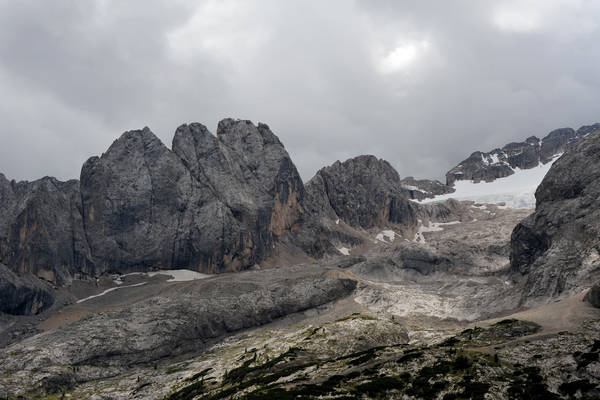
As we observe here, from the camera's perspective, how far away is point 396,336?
93.1m

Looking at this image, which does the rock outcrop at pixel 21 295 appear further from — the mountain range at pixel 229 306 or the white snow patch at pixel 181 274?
the white snow patch at pixel 181 274

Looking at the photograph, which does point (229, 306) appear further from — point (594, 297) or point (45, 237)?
point (594, 297)

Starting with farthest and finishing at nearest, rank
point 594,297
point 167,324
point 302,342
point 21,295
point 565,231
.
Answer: point 21,295 → point 565,231 → point 167,324 → point 302,342 → point 594,297

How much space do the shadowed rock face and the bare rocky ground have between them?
10.1 m

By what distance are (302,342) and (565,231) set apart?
8795 centimetres

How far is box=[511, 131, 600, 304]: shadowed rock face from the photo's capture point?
10356 centimetres

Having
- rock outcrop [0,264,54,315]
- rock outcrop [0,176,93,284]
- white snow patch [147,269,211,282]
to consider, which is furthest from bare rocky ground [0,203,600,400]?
rock outcrop [0,176,93,284]

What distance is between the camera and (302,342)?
89.0 meters

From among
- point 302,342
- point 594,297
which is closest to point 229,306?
point 302,342

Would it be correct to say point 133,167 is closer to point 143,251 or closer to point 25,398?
point 143,251

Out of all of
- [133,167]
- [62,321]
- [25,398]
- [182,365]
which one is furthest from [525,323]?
[133,167]

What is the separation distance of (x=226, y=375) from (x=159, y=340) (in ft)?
137

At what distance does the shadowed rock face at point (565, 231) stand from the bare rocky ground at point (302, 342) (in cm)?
1010

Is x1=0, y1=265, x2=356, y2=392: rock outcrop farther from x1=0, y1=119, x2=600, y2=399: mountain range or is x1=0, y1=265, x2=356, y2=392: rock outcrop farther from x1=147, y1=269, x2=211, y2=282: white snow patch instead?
x1=147, y1=269, x2=211, y2=282: white snow patch
